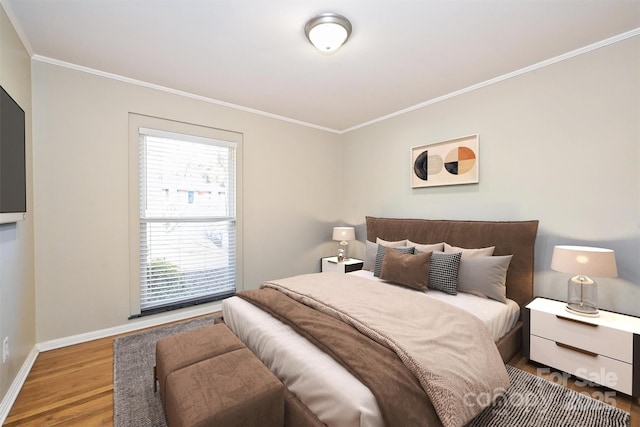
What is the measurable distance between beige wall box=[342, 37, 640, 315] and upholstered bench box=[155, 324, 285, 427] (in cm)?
257

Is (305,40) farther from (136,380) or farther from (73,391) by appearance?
(73,391)

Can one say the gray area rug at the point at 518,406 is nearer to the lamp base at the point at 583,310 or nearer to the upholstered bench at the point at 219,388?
the upholstered bench at the point at 219,388

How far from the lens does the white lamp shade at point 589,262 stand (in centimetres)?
194

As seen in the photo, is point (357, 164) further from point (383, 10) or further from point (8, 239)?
point (8, 239)

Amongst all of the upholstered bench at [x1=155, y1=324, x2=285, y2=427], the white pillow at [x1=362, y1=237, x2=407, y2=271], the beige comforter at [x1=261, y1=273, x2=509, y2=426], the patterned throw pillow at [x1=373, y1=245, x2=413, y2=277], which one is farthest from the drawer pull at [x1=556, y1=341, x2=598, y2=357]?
the upholstered bench at [x1=155, y1=324, x2=285, y2=427]

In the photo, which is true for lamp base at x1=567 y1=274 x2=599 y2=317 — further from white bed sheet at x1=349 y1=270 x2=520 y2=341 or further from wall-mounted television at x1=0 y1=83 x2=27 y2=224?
wall-mounted television at x1=0 y1=83 x2=27 y2=224

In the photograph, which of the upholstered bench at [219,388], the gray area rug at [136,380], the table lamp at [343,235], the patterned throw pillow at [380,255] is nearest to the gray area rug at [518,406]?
the gray area rug at [136,380]

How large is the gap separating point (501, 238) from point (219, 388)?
2629mm

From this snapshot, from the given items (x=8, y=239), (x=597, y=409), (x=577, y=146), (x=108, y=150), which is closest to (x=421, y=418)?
(x=597, y=409)

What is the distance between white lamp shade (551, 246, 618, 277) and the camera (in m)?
1.94

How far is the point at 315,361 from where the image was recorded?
57.0 inches

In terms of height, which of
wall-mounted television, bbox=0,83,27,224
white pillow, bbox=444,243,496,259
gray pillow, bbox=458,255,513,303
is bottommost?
gray pillow, bbox=458,255,513,303

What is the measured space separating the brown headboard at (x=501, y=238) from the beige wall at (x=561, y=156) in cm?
16

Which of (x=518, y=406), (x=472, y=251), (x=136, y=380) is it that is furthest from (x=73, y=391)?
(x=472, y=251)
